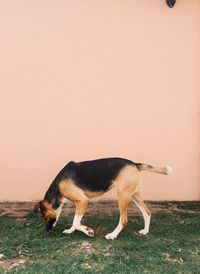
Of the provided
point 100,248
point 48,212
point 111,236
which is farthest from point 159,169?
point 48,212

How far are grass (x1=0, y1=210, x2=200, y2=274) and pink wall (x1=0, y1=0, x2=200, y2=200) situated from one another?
1.56 m

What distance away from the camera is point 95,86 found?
8773mm

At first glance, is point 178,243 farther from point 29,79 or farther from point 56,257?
point 29,79

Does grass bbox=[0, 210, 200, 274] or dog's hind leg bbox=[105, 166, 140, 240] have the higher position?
dog's hind leg bbox=[105, 166, 140, 240]

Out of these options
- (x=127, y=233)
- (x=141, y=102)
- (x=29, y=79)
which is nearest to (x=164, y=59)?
(x=141, y=102)

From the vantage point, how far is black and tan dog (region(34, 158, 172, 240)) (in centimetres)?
668

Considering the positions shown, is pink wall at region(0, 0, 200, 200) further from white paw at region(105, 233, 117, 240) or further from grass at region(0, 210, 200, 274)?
white paw at region(105, 233, 117, 240)

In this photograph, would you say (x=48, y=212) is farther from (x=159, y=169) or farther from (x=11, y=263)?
(x=159, y=169)

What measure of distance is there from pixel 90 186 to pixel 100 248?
102 cm

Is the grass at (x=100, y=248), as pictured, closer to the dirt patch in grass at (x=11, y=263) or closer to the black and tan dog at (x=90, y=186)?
the dirt patch in grass at (x=11, y=263)

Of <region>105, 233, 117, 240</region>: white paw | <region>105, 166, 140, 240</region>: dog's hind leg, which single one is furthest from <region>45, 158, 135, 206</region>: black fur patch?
<region>105, 233, 117, 240</region>: white paw

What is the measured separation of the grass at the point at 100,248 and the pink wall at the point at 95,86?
1563 millimetres

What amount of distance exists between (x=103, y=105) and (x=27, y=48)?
167 cm

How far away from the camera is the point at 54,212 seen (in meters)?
6.77
